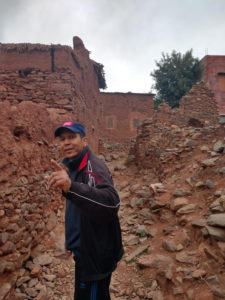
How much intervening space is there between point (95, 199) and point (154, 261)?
2.49 metres

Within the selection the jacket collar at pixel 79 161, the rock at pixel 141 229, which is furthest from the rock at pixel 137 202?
the jacket collar at pixel 79 161

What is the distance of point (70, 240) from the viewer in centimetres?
175

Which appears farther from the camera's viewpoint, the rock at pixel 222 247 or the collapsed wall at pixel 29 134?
the collapsed wall at pixel 29 134

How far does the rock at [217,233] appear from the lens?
2.90 meters

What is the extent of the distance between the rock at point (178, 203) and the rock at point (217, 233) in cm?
102

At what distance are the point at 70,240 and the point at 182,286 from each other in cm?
181

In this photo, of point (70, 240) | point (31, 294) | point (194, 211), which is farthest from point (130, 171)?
point (70, 240)

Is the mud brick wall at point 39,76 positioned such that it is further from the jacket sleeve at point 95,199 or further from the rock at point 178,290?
the jacket sleeve at point 95,199

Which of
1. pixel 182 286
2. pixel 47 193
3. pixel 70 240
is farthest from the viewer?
pixel 47 193

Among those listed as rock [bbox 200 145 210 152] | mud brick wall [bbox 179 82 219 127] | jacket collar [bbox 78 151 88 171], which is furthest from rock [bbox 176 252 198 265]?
mud brick wall [bbox 179 82 219 127]

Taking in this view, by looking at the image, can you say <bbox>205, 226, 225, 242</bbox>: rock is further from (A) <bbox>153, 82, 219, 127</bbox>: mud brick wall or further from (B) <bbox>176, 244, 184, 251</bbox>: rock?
(A) <bbox>153, 82, 219, 127</bbox>: mud brick wall

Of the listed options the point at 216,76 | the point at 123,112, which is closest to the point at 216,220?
the point at 123,112

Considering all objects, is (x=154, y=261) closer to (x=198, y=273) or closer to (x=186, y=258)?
(x=186, y=258)

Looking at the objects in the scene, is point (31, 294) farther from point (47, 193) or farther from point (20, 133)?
point (20, 133)
